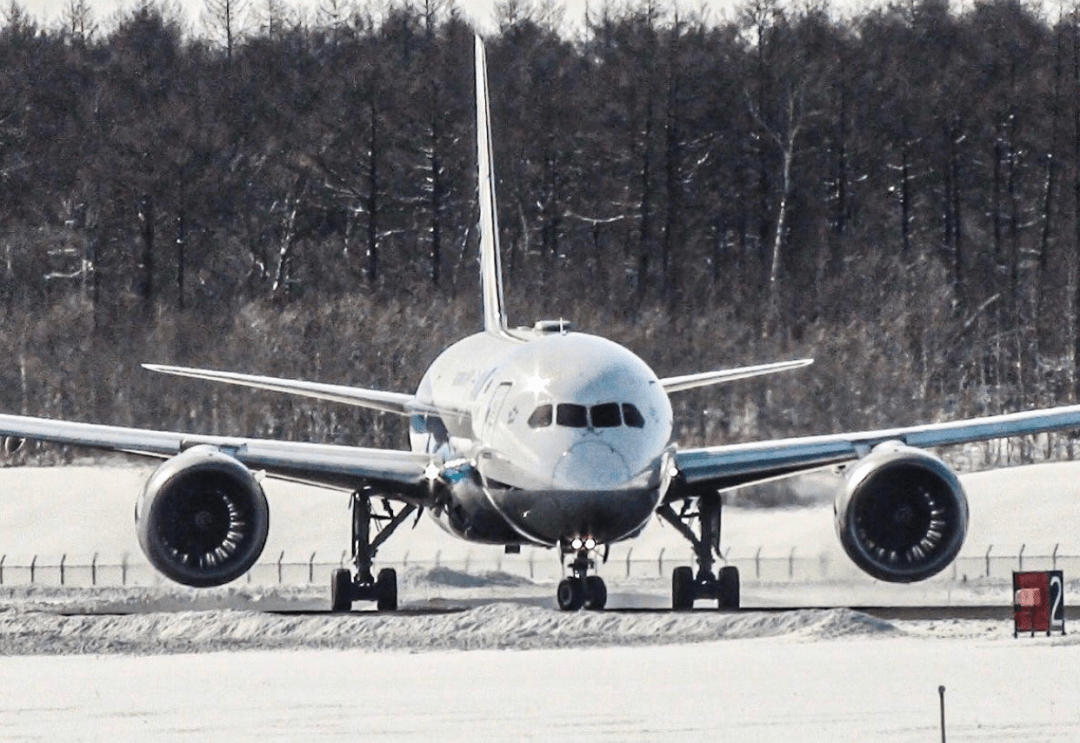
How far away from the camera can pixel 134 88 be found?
334 ft

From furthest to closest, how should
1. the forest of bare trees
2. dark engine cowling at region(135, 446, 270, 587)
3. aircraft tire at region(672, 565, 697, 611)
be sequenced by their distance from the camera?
the forest of bare trees, aircraft tire at region(672, 565, 697, 611), dark engine cowling at region(135, 446, 270, 587)

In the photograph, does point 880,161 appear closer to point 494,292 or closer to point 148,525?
point 494,292

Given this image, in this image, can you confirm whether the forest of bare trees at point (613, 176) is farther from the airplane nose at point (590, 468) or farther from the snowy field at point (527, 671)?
the airplane nose at point (590, 468)

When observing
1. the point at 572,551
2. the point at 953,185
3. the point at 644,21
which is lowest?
the point at 572,551

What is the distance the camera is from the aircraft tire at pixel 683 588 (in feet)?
125

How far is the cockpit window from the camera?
3384cm

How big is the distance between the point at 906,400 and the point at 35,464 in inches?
1005

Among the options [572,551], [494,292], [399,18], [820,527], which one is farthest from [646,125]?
[572,551]

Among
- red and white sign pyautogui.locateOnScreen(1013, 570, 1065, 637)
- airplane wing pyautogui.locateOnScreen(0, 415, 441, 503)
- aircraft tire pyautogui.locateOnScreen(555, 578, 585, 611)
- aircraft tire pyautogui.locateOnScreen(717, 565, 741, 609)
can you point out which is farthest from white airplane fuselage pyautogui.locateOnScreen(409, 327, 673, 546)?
red and white sign pyautogui.locateOnScreen(1013, 570, 1065, 637)

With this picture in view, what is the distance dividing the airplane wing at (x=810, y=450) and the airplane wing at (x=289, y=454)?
148 inches

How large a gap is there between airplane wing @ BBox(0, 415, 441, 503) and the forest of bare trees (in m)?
47.8

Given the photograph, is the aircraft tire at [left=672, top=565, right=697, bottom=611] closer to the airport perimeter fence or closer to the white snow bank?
the white snow bank

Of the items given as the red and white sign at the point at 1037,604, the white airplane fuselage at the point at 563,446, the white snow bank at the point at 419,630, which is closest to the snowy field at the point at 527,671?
the white snow bank at the point at 419,630

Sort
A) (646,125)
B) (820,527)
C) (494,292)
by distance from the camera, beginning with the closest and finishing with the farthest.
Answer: (494,292), (820,527), (646,125)
